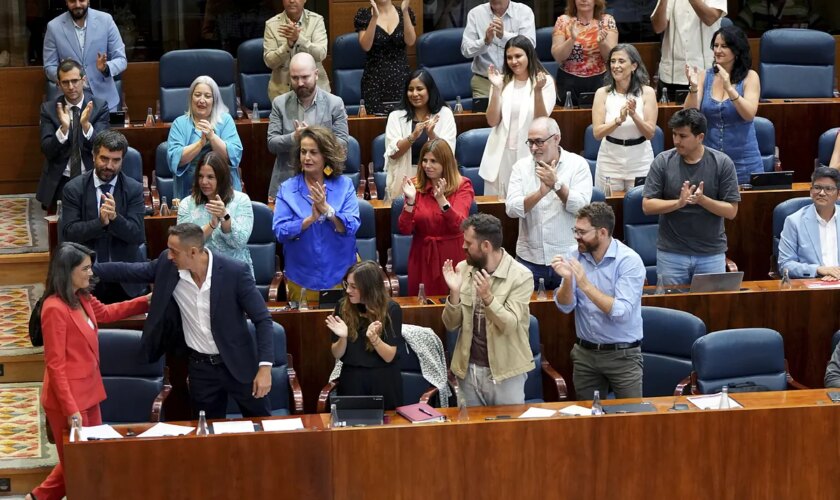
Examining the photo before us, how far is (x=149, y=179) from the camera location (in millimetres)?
7582

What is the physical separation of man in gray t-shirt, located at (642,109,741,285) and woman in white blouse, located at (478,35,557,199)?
0.96 m

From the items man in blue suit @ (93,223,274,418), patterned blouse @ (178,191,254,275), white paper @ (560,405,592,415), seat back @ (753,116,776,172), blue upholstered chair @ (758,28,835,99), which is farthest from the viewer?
blue upholstered chair @ (758,28,835,99)

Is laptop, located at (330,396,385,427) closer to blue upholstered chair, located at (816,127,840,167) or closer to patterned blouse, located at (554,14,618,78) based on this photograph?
patterned blouse, located at (554,14,618,78)

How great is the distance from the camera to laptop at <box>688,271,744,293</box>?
5.87 m

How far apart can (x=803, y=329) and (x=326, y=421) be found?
2396mm

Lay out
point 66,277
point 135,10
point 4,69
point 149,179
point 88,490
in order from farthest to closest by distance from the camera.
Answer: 1. point 135,10
2. point 4,69
3. point 149,179
4. point 66,277
5. point 88,490

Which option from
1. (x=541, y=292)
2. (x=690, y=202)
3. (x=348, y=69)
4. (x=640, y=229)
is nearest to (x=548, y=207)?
(x=541, y=292)

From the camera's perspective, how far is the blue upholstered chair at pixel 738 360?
5.34 meters

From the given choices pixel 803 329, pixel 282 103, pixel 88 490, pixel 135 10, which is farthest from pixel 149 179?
pixel 803 329

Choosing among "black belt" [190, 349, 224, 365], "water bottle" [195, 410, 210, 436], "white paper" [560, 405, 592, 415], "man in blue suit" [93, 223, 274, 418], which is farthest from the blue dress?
"water bottle" [195, 410, 210, 436]

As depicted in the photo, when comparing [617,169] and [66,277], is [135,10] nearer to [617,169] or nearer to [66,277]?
[617,169]

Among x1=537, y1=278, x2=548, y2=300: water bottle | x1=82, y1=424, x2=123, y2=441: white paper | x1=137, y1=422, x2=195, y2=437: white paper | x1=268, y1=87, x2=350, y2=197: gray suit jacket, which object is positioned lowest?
x1=137, y1=422, x2=195, y2=437: white paper

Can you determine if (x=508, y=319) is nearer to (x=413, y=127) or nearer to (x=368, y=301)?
(x=368, y=301)

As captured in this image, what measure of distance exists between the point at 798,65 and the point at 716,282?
3018 millimetres
